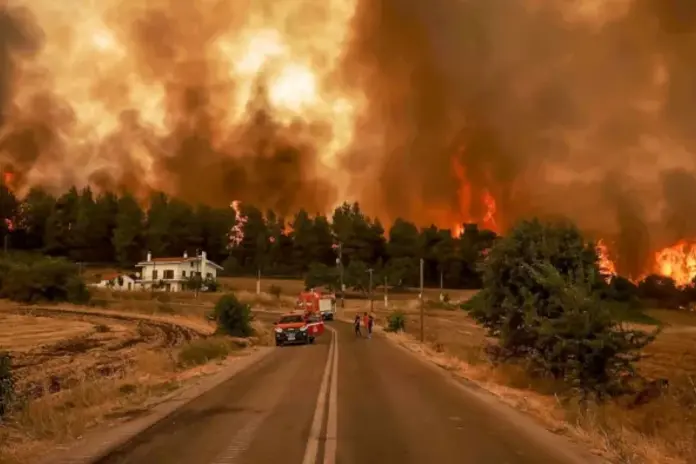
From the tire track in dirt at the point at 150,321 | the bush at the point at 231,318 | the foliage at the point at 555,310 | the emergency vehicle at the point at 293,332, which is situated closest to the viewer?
the foliage at the point at 555,310

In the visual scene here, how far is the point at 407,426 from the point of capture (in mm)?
11797

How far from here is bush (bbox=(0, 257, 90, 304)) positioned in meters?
80.8

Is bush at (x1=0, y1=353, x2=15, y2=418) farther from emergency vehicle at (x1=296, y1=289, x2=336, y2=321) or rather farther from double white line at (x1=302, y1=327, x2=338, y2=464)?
emergency vehicle at (x1=296, y1=289, x2=336, y2=321)

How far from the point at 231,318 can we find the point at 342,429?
115 feet

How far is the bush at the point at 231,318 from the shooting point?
4519 cm

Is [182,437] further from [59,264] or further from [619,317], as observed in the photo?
[59,264]

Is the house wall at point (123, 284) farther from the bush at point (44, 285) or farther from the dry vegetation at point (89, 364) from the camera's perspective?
the dry vegetation at point (89, 364)

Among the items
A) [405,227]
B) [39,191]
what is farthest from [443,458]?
[39,191]

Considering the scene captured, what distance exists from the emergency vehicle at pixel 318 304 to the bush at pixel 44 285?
28.8 meters

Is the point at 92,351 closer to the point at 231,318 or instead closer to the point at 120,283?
the point at 231,318

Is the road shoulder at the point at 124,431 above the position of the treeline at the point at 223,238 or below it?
below

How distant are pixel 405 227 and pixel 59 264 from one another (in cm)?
9360

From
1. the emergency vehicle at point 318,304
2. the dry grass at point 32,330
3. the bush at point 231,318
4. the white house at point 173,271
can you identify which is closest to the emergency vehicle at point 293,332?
the bush at point 231,318

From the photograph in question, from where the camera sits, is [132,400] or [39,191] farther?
[39,191]
